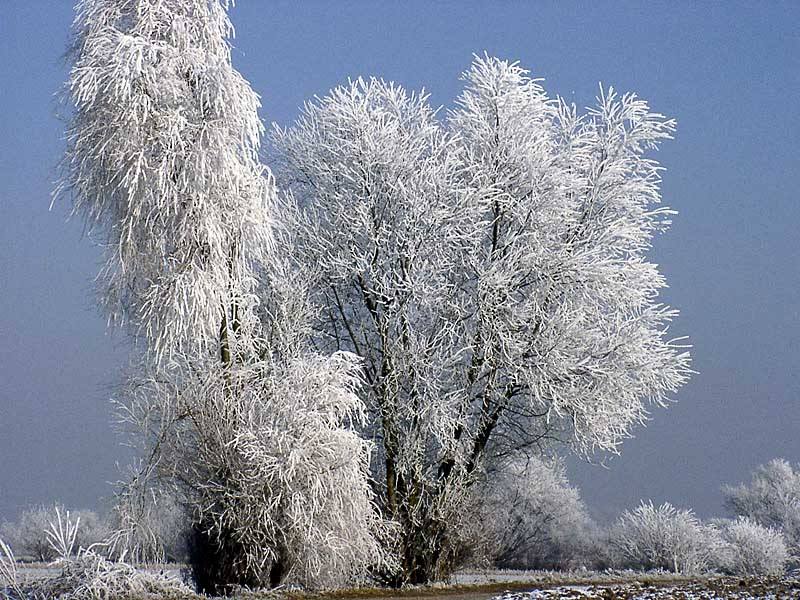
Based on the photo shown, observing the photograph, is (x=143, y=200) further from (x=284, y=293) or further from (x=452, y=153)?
(x=452, y=153)

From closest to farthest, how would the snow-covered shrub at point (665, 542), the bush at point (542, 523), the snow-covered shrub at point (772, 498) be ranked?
the snow-covered shrub at point (665, 542)
the bush at point (542, 523)
the snow-covered shrub at point (772, 498)

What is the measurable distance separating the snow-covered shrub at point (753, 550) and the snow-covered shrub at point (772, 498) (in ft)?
23.0

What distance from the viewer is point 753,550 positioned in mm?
25875

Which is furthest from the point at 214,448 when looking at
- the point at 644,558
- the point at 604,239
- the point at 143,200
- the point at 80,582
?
the point at 644,558

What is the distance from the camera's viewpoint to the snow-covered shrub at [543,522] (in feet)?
90.2

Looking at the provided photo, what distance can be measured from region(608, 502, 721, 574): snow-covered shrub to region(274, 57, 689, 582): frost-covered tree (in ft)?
24.0

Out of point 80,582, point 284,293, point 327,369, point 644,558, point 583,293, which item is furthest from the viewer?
point 644,558

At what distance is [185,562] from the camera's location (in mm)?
14250

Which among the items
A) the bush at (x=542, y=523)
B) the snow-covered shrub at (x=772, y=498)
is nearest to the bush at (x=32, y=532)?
the bush at (x=542, y=523)

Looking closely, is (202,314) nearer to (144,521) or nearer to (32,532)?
(144,521)

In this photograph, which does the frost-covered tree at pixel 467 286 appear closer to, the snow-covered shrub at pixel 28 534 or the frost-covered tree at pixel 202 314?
the frost-covered tree at pixel 202 314

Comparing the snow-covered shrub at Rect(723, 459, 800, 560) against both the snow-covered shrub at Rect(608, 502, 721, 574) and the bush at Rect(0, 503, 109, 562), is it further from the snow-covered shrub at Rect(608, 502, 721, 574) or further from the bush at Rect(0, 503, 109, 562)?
the bush at Rect(0, 503, 109, 562)

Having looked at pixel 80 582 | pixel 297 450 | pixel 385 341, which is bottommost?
pixel 80 582

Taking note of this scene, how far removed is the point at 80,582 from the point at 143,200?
534cm
